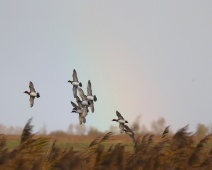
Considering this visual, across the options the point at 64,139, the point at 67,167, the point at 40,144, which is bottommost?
the point at 67,167

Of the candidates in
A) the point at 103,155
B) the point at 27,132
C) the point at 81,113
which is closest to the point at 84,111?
the point at 81,113

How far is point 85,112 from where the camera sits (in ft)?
54.7

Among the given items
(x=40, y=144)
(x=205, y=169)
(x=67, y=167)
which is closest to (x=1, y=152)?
(x=40, y=144)

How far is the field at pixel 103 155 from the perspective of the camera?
7898 millimetres

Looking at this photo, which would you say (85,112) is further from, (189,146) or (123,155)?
(123,155)

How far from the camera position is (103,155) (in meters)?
9.95

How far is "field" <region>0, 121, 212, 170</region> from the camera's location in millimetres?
7898

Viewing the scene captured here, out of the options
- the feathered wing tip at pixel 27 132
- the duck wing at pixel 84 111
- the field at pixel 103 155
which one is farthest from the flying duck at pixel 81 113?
the feathered wing tip at pixel 27 132

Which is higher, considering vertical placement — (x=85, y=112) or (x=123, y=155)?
(x=85, y=112)

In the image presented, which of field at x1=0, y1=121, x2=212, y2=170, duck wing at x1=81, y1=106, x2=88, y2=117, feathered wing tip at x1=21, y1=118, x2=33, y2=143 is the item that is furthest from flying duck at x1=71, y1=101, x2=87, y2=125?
feathered wing tip at x1=21, y1=118, x2=33, y2=143

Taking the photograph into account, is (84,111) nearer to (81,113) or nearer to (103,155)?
(81,113)

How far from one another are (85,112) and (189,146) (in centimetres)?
548

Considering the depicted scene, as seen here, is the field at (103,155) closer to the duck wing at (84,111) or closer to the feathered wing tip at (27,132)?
the feathered wing tip at (27,132)

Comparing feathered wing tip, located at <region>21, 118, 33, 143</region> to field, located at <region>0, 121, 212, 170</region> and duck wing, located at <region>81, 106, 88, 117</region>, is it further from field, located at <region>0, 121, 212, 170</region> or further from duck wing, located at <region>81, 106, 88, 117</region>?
duck wing, located at <region>81, 106, 88, 117</region>
